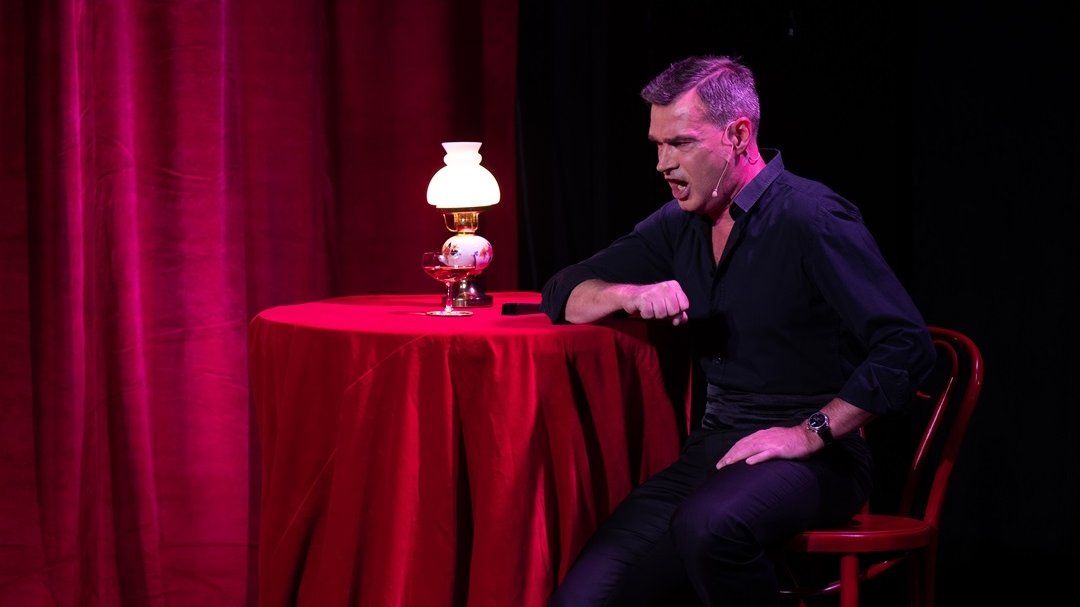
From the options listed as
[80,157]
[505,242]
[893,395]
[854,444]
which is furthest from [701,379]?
[80,157]

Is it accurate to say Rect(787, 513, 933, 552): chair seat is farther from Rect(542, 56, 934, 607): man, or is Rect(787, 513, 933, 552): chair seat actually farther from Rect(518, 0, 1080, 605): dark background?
Rect(518, 0, 1080, 605): dark background

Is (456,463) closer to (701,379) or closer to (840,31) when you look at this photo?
(701,379)

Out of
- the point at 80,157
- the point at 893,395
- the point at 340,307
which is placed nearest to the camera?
the point at 893,395

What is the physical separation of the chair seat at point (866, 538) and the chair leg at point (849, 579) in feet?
0.10

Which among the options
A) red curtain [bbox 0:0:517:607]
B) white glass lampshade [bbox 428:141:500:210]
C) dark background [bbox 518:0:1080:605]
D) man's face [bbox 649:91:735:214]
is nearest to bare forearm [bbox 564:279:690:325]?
man's face [bbox 649:91:735:214]

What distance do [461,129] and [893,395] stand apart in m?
2.05

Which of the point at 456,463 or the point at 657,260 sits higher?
the point at 657,260

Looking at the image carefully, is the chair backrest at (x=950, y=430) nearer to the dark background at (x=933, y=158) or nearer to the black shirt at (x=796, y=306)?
the black shirt at (x=796, y=306)

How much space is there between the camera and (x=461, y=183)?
291cm

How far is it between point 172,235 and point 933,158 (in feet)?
8.22

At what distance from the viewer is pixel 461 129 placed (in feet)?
12.3

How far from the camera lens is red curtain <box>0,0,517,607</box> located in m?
3.02

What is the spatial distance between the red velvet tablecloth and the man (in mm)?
108

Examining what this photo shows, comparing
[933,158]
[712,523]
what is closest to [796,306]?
[712,523]
